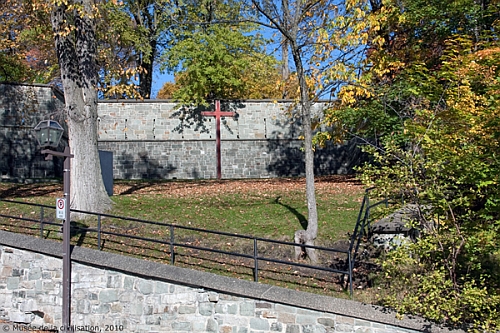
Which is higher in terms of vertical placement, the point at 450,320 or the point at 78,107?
the point at 78,107

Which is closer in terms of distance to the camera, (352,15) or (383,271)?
(383,271)

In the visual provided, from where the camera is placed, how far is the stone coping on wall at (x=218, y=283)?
7418 millimetres

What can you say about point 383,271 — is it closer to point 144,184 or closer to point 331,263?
point 331,263

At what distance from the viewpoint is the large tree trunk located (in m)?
11.7

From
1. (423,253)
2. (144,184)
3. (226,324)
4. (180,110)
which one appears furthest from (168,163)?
(423,253)

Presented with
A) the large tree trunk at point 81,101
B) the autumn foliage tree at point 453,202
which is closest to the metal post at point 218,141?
the large tree trunk at point 81,101

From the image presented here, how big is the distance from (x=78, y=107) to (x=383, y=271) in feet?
25.9

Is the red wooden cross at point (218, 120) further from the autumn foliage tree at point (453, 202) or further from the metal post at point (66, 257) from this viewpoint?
the autumn foliage tree at point (453, 202)

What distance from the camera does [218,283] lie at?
8219 mm

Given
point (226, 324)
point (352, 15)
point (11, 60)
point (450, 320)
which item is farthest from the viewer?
point (11, 60)

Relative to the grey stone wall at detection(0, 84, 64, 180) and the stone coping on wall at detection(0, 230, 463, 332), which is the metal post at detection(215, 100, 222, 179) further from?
the stone coping on wall at detection(0, 230, 463, 332)

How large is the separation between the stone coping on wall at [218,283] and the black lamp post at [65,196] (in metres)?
0.36

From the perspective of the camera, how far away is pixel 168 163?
887 inches

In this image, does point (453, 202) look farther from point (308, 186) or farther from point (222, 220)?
point (222, 220)
